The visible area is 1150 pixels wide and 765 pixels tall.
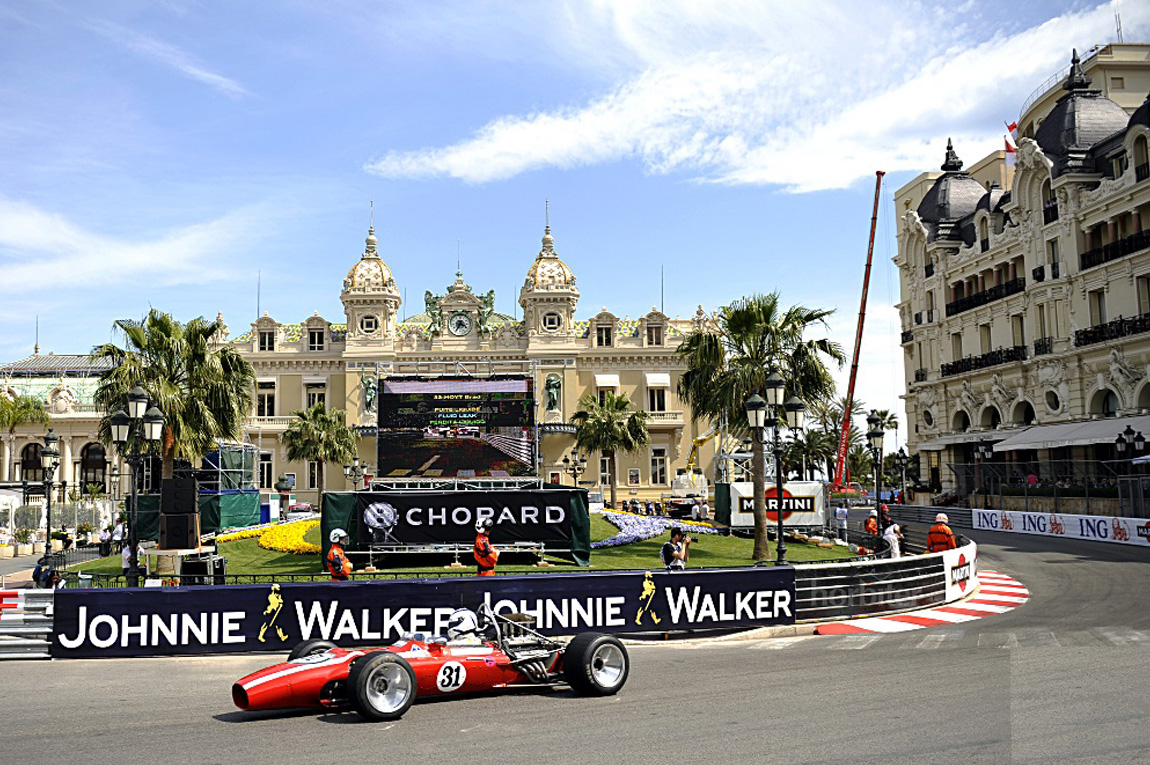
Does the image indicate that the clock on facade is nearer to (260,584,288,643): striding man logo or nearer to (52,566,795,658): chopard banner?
(52,566,795,658): chopard banner

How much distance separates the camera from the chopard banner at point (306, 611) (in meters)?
14.6

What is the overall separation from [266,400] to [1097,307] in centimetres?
5474

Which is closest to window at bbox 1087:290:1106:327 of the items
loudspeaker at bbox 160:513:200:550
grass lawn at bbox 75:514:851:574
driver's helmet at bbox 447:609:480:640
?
grass lawn at bbox 75:514:851:574

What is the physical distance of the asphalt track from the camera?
8.75m

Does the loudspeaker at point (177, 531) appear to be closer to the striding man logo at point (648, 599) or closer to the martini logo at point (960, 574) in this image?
the striding man logo at point (648, 599)

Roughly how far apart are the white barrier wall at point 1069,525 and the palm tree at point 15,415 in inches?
2191

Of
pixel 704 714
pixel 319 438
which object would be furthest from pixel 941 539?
pixel 319 438

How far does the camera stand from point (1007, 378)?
170 feet

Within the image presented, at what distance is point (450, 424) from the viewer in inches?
1238

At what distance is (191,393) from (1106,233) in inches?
1594

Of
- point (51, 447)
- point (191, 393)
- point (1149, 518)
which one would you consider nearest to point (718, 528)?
point (1149, 518)

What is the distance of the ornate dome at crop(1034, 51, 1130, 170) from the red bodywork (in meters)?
45.4

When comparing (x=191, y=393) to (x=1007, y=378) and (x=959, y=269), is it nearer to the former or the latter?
(x=1007, y=378)

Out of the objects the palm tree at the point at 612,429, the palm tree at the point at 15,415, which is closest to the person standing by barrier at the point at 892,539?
the palm tree at the point at 612,429
